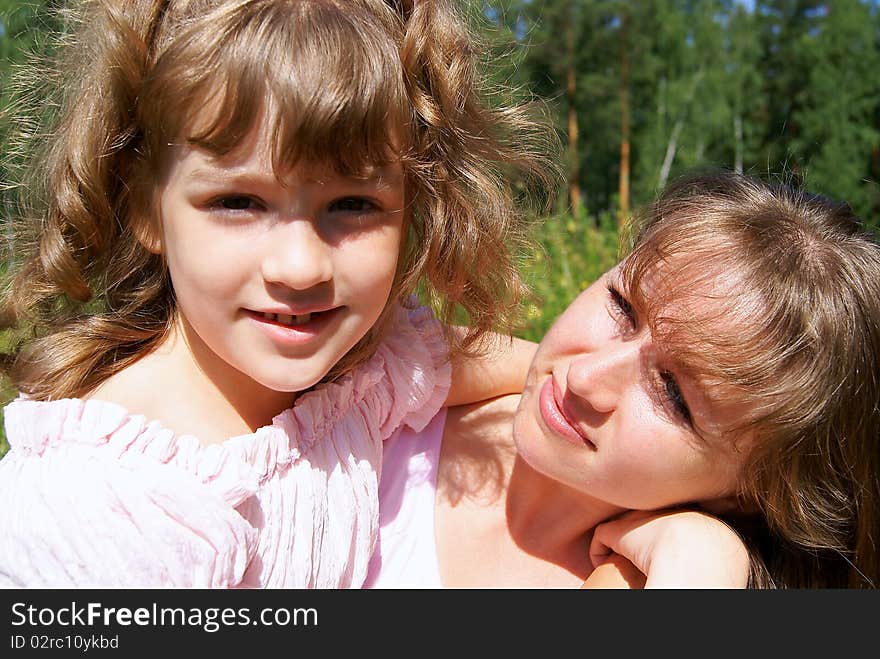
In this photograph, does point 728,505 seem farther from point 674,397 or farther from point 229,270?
point 229,270

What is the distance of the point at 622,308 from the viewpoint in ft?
6.68

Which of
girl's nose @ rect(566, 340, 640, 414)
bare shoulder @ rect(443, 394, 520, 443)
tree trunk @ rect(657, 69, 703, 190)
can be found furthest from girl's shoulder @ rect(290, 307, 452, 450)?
tree trunk @ rect(657, 69, 703, 190)

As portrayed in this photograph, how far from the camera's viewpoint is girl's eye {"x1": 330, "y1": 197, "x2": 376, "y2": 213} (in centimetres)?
168

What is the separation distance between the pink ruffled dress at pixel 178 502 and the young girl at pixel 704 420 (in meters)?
0.31

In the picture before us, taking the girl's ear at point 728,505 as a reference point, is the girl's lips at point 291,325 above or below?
above

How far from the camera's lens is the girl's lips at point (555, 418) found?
195cm

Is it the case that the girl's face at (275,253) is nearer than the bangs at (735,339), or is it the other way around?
the girl's face at (275,253)

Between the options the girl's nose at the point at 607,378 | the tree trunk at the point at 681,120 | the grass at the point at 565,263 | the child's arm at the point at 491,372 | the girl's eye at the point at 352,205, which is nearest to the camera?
the girl's eye at the point at 352,205

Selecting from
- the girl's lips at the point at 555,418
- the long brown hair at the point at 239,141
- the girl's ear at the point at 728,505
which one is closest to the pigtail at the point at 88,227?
the long brown hair at the point at 239,141

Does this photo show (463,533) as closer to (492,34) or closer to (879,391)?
(879,391)

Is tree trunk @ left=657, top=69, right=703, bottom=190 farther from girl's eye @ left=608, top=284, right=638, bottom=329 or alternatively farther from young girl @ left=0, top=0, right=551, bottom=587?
young girl @ left=0, top=0, right=551, bottom=587

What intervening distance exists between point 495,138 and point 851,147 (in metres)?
20.4

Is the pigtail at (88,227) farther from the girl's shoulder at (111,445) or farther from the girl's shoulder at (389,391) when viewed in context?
the girl's shoulder at (389,391)

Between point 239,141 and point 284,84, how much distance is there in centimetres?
13
